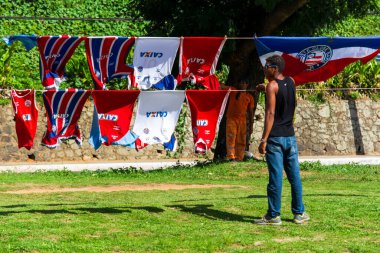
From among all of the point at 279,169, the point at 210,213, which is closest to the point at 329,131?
the point at 210,213

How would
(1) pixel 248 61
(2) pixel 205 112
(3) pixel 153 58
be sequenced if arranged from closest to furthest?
(3) pixel 153 58
(2) pixel 205 112
(1) pixel 248 61

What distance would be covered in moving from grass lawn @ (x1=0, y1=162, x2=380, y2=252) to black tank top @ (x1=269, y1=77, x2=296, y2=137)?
3.75 feet

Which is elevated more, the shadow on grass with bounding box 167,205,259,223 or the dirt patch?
the dirt patch

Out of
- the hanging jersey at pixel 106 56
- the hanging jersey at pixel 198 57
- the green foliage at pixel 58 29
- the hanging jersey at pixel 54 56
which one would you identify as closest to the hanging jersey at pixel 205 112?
the hanging jersey at pixel 198 57

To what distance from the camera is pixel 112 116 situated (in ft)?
41.2

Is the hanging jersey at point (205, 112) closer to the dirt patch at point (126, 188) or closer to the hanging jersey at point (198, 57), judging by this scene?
the hanging jersey at point (198, 57)

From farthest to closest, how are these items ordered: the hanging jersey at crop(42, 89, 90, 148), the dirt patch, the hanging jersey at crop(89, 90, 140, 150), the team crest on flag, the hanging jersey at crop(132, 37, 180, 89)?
the dirt patch < the team crest on flag < the hanging jersey at crop(132, 37, 180, 89) < the hanging jersey at crop(89, 90, 140, 150) < the hanging jersey at crop(42, 89, 90, 148)

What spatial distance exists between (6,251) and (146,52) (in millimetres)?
4598

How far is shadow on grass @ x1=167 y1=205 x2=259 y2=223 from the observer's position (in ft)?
36.6

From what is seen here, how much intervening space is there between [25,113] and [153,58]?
6.58 ft

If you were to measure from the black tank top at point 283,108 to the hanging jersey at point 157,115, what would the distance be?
7.87ft

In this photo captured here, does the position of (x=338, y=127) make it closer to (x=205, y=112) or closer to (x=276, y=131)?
(x=205, y=112)

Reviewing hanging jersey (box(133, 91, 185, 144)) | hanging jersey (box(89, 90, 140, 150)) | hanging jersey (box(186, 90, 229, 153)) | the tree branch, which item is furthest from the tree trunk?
hanging jersey (box(89, 90, 140, 150))

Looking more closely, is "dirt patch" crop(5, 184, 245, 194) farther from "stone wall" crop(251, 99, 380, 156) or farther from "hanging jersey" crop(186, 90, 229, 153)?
"stone wall" crop(251, 99, 380, 156)
